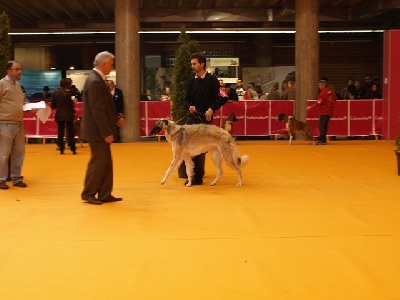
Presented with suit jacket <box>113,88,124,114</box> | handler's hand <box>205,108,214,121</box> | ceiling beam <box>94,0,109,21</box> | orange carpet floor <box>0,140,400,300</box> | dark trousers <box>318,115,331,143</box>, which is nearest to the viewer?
orange carpet floor <box>0,140,400,300</box>

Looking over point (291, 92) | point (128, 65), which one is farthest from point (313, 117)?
point (128, 65)

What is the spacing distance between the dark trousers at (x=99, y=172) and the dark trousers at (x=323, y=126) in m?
10.3

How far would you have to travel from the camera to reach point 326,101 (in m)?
16.9

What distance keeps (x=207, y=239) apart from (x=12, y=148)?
14.3 ft

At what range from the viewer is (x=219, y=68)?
2425 cm

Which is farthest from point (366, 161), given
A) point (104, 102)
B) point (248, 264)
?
point (248, 264)

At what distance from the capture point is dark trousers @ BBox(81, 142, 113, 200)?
24.3 feet

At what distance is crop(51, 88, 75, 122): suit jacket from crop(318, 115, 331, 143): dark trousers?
6.57m

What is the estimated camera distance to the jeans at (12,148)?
28.5 feet

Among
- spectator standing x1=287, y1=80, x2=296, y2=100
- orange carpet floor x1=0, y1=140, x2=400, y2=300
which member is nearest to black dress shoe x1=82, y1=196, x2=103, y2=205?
orange carpet floor x1=0, y1=140, x2=400, y2=300

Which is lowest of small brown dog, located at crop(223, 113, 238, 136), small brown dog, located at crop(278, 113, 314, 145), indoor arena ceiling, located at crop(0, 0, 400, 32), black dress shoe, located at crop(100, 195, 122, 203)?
black dress shoe, located at crop(100, 195, 122, 203)

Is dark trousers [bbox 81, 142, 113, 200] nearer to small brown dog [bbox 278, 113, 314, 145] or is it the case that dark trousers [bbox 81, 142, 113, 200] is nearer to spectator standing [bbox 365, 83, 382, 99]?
small brown dog [bbox 278, 113, 314, 145]

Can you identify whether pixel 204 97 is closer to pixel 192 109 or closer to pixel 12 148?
pixel 192 109

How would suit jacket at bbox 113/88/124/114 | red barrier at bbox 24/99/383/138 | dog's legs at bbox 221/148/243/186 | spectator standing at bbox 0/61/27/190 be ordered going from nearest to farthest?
spectator standing at bbox 0/61/27/190, dog's legs at bbox 221/148/243/186, suit jacket at bbox 113/88/124/114, red barrier at bbox 24/99/383/138
